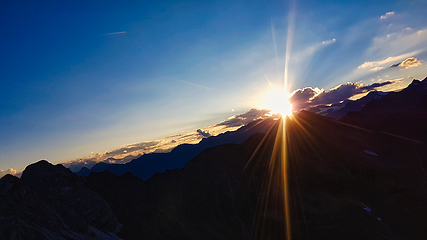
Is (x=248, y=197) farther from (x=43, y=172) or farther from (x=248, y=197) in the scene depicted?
(x=43, y=172)

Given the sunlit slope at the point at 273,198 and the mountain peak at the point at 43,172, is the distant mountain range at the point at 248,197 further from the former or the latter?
the sunlit slope at the point at 273,198

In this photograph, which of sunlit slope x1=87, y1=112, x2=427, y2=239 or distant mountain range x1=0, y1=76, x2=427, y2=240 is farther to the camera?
sunlit slope x1=87, y1=112, x2=427, y2=239

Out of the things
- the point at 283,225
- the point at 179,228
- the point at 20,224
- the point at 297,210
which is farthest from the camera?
the point at 297,210

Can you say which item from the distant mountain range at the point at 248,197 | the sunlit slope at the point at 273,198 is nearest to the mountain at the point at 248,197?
the distant mountain range at the point at 248,197

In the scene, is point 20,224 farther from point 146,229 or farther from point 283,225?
point 283,225

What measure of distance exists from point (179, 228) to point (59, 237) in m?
68.9

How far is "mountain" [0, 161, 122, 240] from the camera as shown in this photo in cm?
4002

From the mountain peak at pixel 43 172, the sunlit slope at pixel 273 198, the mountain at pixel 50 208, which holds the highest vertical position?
the mountain peak at pixel 43 172

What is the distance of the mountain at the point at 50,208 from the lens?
4002cm

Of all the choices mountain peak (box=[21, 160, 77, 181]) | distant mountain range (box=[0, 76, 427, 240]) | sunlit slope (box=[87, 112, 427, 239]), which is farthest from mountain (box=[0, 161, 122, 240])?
sunlit slope (box=[87, 112, 427, 239])

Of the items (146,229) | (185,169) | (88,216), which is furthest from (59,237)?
(185,169)

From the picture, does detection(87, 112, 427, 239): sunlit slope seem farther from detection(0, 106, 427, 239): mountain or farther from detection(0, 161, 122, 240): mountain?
detection(0, 161, 122, 240): mountain

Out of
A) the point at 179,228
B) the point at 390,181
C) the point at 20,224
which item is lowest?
the point at 390,181

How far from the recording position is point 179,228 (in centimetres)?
10438
